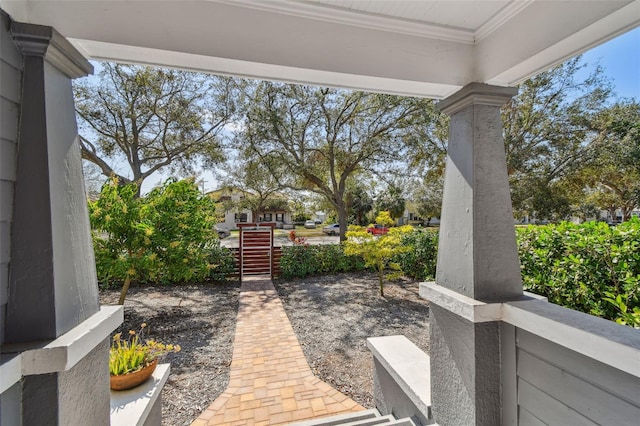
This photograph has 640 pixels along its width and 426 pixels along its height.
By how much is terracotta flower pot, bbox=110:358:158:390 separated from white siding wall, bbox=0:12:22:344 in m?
1.13

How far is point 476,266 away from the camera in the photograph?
62.7 inches

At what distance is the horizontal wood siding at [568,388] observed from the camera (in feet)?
3.46

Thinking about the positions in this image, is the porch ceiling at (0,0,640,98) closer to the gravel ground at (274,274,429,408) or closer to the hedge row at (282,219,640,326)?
the hedge row at (282,219,640,326)

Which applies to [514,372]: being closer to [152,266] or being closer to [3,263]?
[3,263]

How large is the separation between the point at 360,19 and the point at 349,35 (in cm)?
10

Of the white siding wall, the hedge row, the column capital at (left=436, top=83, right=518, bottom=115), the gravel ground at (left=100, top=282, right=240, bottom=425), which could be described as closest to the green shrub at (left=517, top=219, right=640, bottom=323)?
the hedge row

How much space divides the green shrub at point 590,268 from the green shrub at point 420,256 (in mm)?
4154

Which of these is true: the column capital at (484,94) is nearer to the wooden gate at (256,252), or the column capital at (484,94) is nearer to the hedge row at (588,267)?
the hedge row at (588,267)

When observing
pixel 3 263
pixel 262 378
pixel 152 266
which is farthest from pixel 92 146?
pixel 3 263

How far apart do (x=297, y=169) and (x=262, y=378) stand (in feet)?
23.3

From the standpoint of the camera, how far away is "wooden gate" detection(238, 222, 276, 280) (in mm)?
8234

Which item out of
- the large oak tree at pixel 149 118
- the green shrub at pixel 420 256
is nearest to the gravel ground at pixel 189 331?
the large oak tree at pixel 149 118

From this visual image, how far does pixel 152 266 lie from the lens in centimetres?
450

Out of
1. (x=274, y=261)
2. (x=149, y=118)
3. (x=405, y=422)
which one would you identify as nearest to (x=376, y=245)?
(x=274, y=261)
